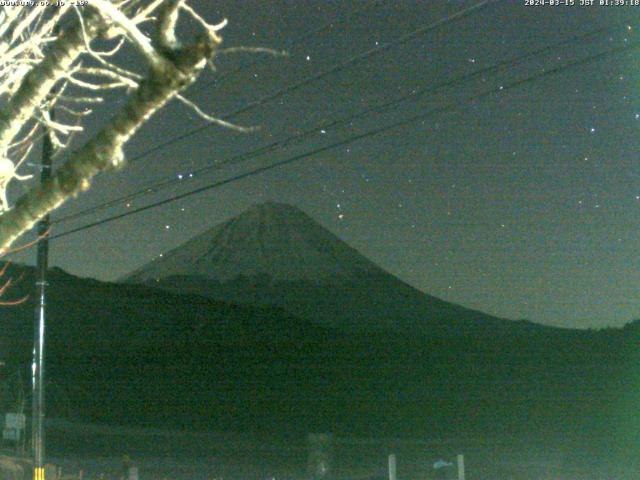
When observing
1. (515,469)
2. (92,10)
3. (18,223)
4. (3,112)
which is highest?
(92,10)

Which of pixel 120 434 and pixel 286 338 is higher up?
pixel 286 338

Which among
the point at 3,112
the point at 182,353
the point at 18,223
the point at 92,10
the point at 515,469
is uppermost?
the point at 182,353

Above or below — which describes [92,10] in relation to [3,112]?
above

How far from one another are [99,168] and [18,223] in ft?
2.08

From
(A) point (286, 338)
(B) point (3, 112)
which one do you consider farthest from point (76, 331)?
(B) point (3, 112)

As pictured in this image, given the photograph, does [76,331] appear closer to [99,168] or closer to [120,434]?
[120,434]

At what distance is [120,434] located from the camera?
60.9 meters

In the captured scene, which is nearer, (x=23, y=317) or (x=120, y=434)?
(x=120, y=434)

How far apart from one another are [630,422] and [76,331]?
72.4 metres

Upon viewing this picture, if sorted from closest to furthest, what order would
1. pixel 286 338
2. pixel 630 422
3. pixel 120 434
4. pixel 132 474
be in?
pixel 132 474
pixel 630 422
pixel 120 434
pixel 286 338

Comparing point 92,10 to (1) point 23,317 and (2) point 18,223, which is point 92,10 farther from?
(1) point 23,317

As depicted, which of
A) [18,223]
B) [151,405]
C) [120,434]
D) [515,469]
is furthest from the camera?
[151,405]

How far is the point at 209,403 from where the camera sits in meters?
77.4

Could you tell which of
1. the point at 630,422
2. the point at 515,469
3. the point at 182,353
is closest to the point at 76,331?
the point at 182,353
